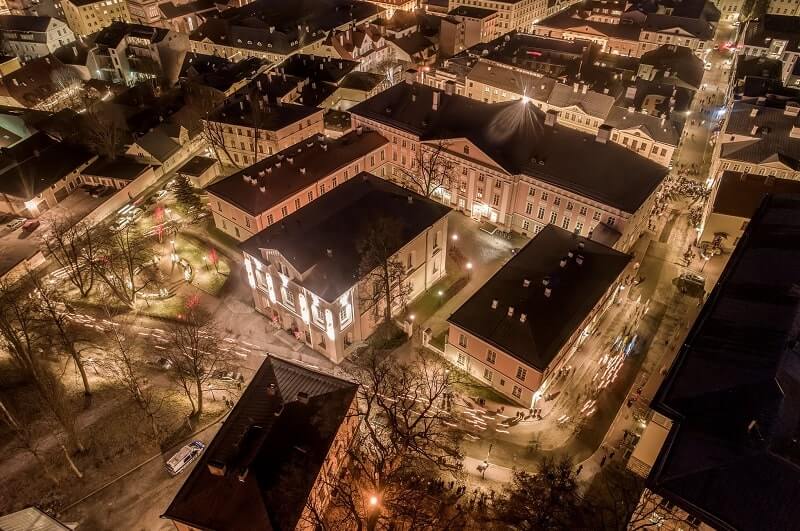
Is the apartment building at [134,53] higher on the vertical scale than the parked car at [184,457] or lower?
higher

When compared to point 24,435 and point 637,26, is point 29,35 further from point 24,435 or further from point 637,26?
point 637,26

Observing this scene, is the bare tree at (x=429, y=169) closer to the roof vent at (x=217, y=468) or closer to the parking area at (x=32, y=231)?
the roof vent at (x=217, y=468)

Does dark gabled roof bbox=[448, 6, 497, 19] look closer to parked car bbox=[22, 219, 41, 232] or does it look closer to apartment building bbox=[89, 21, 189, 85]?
apartment building bbox=[89, 21, 189, 85]

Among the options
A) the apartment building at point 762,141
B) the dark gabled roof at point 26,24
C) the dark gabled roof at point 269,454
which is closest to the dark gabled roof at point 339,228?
the dark gabled roof at point 269,454

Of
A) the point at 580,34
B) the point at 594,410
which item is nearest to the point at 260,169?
the point at 594,410

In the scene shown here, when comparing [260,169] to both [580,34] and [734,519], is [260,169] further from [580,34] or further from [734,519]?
[580,34]
